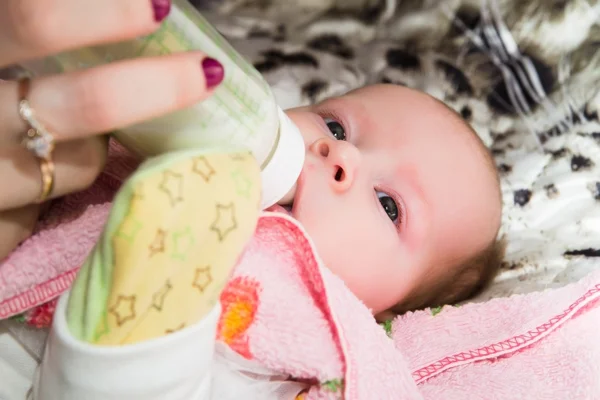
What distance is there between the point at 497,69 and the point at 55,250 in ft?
3.08

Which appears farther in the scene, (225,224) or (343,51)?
(343,51)

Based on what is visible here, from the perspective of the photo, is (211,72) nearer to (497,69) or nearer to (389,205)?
(389,205)

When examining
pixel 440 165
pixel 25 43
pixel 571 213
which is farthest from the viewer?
pixel 571 213

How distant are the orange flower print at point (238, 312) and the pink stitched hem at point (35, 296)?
171mm

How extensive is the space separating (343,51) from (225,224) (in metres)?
0.87

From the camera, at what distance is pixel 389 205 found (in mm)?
941

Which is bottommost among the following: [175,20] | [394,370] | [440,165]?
[394,370]

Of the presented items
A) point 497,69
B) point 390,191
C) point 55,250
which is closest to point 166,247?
point 55,250

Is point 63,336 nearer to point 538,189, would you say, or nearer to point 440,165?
point 440,165

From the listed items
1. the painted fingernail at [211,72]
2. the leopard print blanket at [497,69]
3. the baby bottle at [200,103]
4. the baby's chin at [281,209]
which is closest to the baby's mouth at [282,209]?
the baby's chin at [281,209]

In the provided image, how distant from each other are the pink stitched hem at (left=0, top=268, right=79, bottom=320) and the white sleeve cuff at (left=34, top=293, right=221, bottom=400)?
93mm

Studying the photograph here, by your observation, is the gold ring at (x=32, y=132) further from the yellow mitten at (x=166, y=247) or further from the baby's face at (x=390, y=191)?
the baby's face at (x=390, y=191)

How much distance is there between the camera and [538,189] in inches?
Result: 50.6

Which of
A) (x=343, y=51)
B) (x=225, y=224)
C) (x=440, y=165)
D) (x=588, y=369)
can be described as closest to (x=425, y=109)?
(x=440, y=165)
